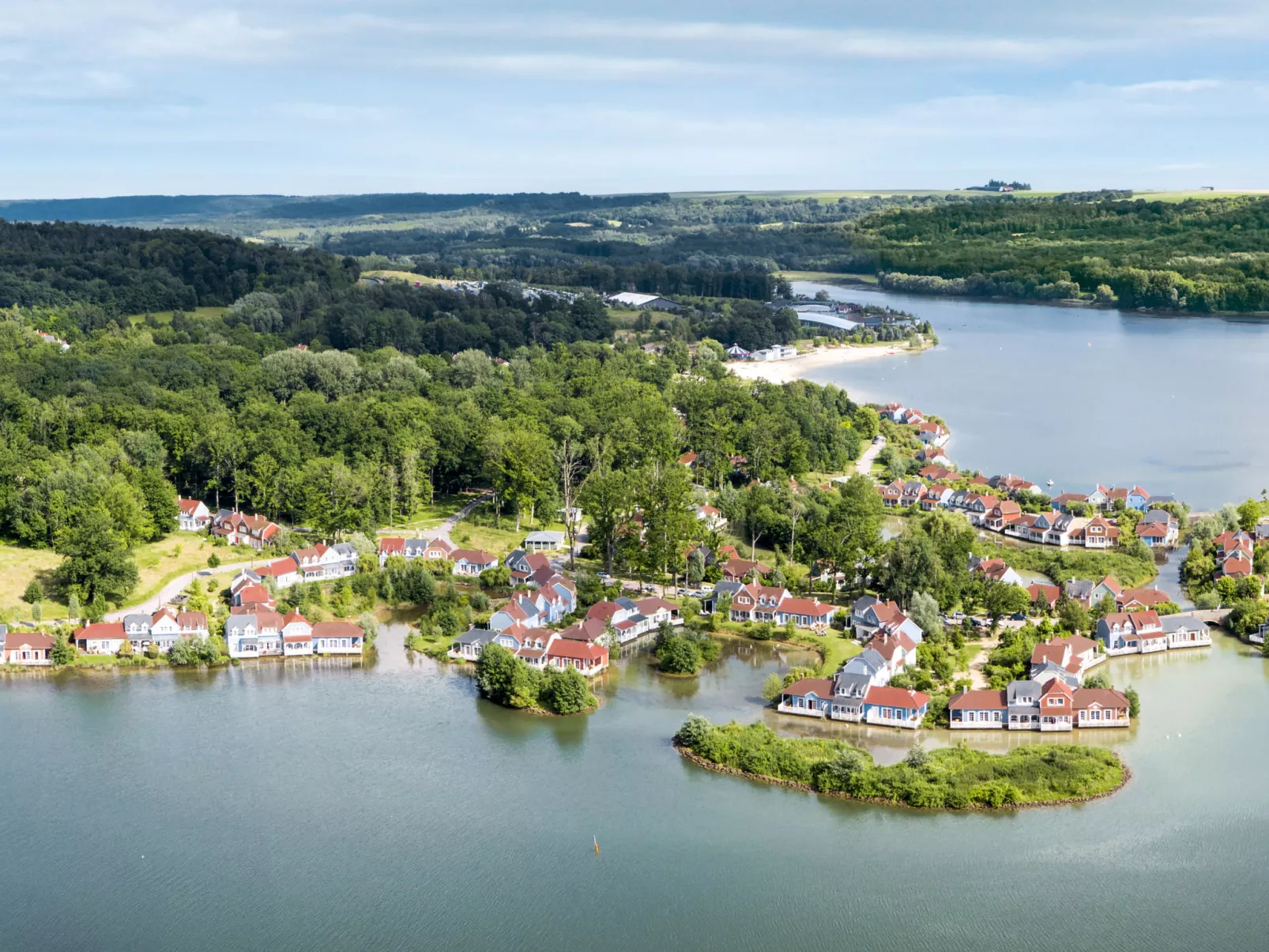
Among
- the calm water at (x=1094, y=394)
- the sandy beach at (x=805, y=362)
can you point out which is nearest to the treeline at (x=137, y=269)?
the sandy beach at (x=805, y=362)

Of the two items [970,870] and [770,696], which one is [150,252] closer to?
[770,696]

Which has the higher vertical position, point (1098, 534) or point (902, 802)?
point (1098, 534)

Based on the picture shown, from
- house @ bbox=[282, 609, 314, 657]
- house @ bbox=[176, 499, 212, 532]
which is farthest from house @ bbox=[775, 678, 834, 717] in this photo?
house @ bbox=[176, 499, 212, 532]

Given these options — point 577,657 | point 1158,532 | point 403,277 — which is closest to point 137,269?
point 403,277

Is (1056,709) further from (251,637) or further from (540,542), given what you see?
(251,637)

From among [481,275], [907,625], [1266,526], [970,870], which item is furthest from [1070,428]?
[481,275]
